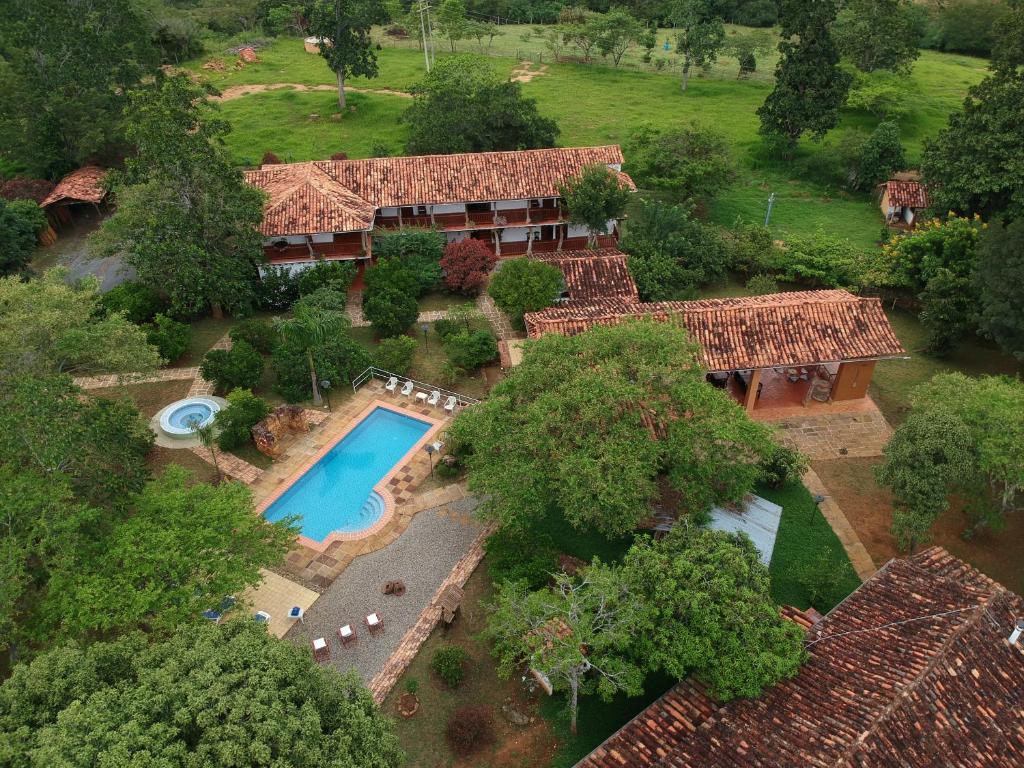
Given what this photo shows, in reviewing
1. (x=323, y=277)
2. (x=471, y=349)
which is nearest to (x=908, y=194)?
(x=471, y=349)

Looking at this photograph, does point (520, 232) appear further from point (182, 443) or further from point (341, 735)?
point (341, 735)

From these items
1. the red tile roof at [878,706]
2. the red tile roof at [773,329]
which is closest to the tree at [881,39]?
the red tile roof at [773,329]

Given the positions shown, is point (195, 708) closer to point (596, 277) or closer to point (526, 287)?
point (526, 287)

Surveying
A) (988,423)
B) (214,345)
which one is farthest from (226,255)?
(988,423)

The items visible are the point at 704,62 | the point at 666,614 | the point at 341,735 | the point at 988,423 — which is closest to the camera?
the point at 341,735

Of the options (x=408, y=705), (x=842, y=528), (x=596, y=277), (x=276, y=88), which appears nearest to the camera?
(x=408, y=705)

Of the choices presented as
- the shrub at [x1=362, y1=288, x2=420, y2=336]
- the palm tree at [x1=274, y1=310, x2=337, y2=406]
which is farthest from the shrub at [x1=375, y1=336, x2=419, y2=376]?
the palm tree at [x1=274, y1=310, x2=337, y2=406]
